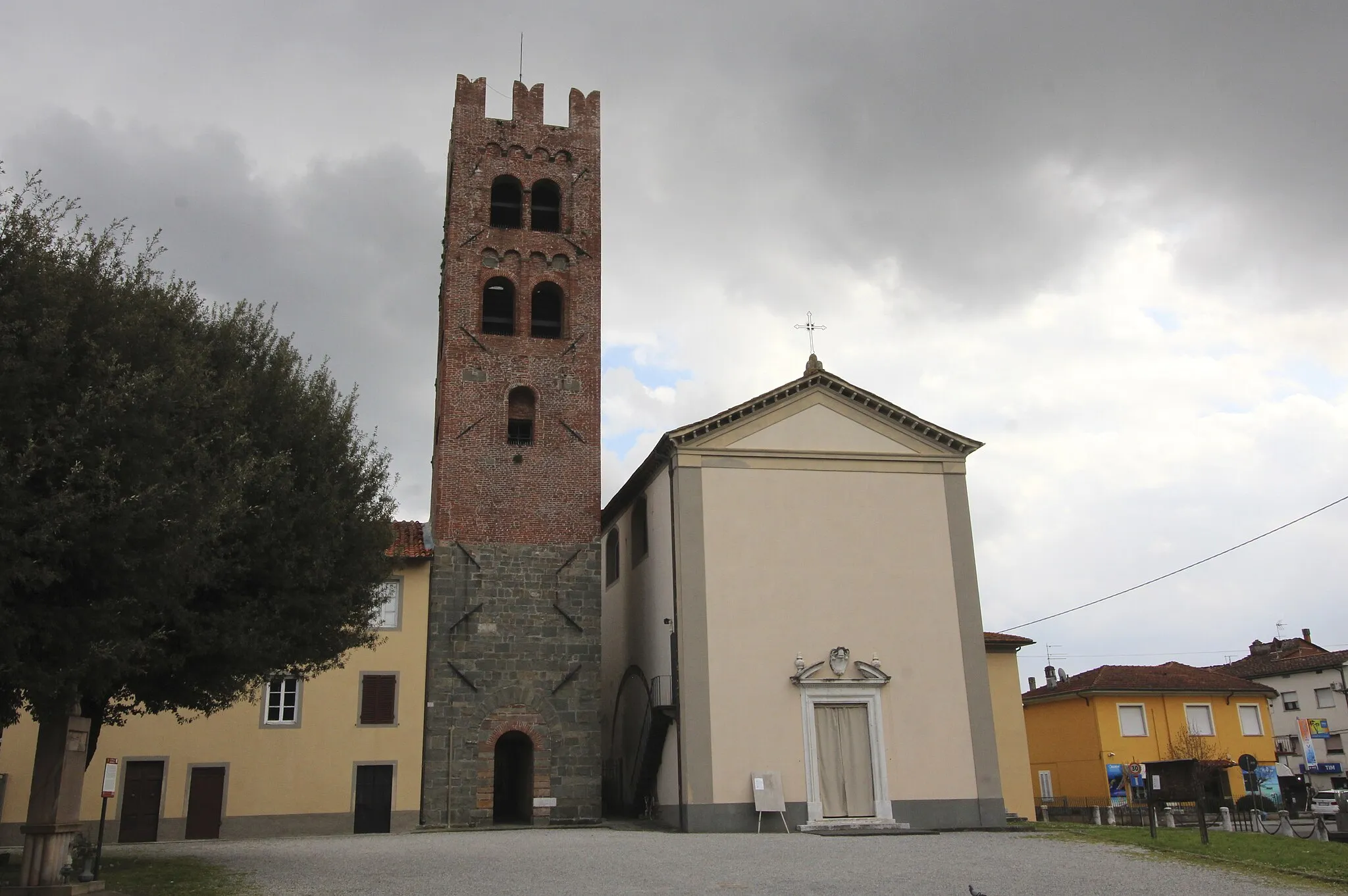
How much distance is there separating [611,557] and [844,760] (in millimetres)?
11310

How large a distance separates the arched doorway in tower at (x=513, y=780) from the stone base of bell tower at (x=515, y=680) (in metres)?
0.09

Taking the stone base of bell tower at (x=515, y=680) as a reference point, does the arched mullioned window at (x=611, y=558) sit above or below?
above

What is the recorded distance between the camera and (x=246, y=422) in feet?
49.7

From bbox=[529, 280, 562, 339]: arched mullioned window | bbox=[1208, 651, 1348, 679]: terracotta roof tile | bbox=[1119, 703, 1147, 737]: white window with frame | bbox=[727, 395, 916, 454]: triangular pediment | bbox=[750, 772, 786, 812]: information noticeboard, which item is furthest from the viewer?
bbox=[1208, 651, 1348, 679]: terracotta roof tile

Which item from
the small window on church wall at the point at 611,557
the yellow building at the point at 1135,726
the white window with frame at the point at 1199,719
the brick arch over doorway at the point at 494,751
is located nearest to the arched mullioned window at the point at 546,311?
the small window on church wall at the point at 611,557

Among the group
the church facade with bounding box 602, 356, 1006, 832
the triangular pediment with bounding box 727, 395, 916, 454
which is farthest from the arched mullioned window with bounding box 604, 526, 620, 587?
the triangular pediment with bounding box 727, 395, 916, 454

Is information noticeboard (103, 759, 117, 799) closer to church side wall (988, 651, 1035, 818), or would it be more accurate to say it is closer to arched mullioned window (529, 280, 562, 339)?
arched mullioned window (529, 280, 562, 339)

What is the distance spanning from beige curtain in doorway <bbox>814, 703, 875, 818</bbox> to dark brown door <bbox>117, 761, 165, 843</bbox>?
46.3 feet

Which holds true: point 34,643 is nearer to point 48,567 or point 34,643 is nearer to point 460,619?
point 48,567

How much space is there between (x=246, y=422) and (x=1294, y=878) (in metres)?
15.3

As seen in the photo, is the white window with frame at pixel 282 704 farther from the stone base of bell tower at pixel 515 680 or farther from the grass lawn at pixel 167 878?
the grass lawn at pixel 167 878

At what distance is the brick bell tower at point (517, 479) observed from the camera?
24.1 metres

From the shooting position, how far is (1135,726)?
38.0 m

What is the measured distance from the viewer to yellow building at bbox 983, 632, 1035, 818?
2666cm
